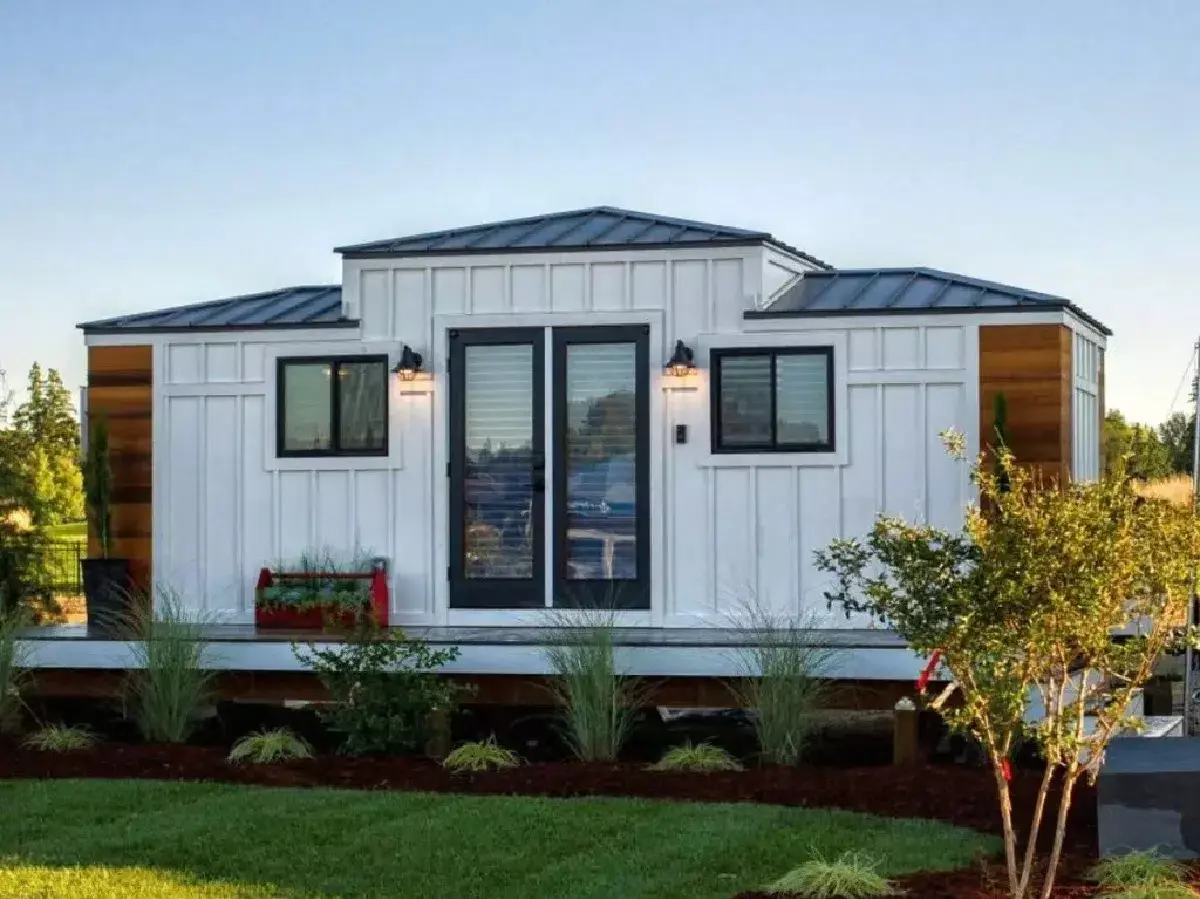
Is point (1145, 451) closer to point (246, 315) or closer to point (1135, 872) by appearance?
point (246, 315)

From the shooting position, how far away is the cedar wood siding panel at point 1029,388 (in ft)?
41.0

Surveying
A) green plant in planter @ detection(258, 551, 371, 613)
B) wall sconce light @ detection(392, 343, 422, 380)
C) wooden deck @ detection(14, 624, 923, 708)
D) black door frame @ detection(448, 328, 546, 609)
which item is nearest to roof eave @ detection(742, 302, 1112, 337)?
black door frame @ detection(448, 328, 546, 609)

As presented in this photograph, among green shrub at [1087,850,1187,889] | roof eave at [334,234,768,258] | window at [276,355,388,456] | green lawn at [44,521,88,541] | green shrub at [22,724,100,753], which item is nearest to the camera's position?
green shrub at [1087,850,1187,889]

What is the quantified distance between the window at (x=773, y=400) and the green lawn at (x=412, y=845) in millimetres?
4383

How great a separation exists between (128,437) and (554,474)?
3.41 meters

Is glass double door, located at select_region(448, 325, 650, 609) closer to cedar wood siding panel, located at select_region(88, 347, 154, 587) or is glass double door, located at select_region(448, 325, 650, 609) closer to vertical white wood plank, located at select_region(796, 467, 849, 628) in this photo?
vertical white wood plank, located at select_region(796, 467, 849, 628)

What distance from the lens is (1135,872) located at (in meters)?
7.27

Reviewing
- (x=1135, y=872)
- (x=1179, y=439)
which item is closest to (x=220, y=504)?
(x=1135, y=872)

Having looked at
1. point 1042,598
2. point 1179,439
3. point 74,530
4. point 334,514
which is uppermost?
point 1179,439

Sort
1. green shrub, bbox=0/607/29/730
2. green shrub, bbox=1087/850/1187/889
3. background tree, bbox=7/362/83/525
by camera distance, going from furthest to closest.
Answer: background tree, bbox=7/362/83/525
green shrub, bbox=0/607/29/730
green shrub, bbox=1087/850/1187/889

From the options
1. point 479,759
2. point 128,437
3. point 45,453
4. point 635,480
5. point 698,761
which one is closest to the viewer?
point 698,761

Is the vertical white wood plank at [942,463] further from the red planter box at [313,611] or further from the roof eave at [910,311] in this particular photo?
the red planter box at [313,611]

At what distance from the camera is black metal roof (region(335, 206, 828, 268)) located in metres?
13.1

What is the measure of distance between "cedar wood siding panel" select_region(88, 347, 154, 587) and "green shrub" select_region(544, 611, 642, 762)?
4546 millimetres
